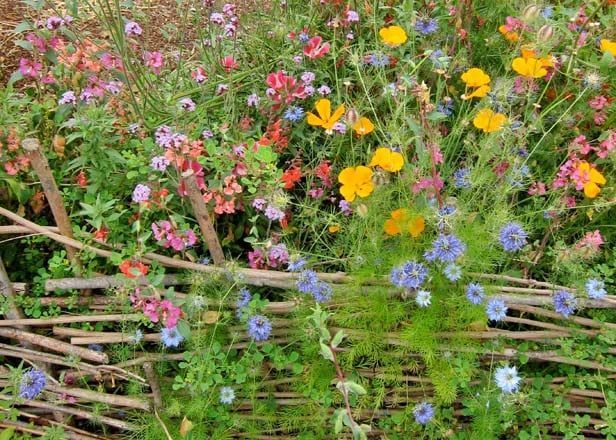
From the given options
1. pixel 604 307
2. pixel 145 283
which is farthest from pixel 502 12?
pixel 145 283

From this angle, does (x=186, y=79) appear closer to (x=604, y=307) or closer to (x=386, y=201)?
(x=386, y=201)

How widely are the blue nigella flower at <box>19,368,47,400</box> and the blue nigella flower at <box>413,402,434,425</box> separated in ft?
3.46

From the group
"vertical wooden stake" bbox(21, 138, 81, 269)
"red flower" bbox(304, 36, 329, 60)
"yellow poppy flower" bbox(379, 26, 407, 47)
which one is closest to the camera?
"vertical wooden stake" bbox(21, 138, 81, 269)

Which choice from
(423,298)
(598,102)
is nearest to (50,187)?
(423,298)

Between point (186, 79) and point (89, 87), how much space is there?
46 cm

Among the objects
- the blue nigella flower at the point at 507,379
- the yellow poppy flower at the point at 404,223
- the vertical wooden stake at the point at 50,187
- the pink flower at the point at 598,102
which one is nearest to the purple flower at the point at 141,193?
the vertical wooden stake at the point at 50,187

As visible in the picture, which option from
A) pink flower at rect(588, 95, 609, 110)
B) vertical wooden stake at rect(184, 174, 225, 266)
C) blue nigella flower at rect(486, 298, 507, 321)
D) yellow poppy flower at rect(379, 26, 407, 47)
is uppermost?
yellow poppy flower at rect(379, 26, 407, 47)

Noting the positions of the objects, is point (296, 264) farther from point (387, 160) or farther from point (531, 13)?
point (531, 13)

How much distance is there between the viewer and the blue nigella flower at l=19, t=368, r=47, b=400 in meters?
1.76

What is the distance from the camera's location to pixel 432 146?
5.58 feet

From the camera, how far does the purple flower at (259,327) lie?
1.75 m

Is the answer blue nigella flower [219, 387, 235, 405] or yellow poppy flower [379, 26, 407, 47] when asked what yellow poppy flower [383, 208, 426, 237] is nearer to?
yellow poppy flower [379, 26, 407, 47]

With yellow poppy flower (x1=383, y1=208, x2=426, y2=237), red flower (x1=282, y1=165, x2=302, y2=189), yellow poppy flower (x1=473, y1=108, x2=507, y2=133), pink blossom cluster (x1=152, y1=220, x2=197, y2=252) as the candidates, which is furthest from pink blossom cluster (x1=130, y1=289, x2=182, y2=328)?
yellow poppy flower (x1=473, y1=108, x2=507, y2=133)

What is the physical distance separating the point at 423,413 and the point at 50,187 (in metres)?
1.21
